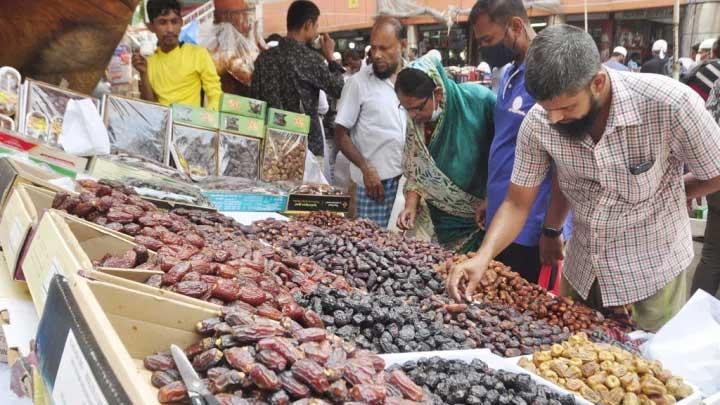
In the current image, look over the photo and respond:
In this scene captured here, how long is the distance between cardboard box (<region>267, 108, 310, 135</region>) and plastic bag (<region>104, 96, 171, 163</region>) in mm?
771

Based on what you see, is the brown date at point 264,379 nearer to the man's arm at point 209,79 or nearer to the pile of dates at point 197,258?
the pile of dates at point 197,258

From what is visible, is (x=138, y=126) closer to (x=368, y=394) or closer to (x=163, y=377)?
(x=163, y=377)

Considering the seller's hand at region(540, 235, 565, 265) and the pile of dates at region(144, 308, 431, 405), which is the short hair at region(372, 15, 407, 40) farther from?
the pile of dates at region(144, 308, 431, 405)

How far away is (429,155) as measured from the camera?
11.4ft

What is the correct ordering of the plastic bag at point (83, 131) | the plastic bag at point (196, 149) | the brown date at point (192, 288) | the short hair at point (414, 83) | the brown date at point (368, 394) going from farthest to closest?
1. the plastic bag at point (196, 149)
2. the plastic bag at point (83, 131)
3. the short hair at point (414, 83)
4. the brown date at point (192, 288)
5. the brown date at point (368, 394)

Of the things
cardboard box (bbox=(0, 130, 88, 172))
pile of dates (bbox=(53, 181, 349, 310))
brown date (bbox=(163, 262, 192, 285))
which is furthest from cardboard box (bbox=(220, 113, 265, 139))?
brown date (bbox=(163, 262, 192, 285))

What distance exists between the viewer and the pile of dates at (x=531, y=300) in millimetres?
2211

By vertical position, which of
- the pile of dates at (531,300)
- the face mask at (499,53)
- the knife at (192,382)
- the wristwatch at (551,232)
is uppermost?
the face mask at (499,53)

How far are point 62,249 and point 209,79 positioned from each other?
12.1 feet

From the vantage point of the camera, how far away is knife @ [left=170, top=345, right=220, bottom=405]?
3.25ft

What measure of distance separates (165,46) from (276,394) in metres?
4.31

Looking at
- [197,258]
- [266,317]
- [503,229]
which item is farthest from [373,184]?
[266,317]

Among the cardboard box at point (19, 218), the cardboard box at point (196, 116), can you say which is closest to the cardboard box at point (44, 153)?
the cardboard box at point (19, 218)

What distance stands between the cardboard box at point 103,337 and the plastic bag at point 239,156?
322cm
